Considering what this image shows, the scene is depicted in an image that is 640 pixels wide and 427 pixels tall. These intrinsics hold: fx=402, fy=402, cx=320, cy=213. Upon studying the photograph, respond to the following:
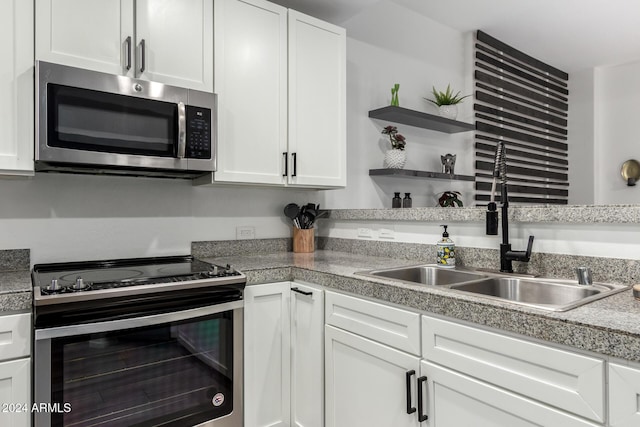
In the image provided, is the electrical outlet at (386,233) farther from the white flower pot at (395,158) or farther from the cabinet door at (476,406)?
the cabinet door at (476,406)

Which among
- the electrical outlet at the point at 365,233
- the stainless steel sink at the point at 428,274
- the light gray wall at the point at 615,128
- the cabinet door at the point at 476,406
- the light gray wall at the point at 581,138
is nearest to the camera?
the cabinet door at the point at 476,406

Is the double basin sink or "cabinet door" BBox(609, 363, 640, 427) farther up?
the double basin sink

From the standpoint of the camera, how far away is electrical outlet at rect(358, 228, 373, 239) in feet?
7.51

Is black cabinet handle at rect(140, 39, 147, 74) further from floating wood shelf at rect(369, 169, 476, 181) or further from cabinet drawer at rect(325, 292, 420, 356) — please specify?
floating wood shelf at rect(369, 169, 476, 181)

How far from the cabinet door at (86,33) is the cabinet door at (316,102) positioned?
Answer: 824 mm

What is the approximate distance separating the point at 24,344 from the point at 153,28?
4.38ft

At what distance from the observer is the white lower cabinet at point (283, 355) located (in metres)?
1.73

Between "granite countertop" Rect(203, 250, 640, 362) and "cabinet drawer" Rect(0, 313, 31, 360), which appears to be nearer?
"granite countertop" Rect(203, 250, 640, 362)

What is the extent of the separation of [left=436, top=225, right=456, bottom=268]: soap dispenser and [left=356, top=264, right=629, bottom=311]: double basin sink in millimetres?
34

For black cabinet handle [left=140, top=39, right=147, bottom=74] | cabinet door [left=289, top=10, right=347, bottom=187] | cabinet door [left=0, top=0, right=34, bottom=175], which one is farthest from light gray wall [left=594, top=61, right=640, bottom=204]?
cabinet door [left=0, top=0, right=34, bottom=175]

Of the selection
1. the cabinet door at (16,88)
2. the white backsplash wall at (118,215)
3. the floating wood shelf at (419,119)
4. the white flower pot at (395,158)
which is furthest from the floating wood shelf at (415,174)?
the cabinet door at (16,88)

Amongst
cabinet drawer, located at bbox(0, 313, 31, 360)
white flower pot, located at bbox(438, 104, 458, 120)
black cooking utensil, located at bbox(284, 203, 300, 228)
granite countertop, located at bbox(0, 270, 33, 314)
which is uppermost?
white flower pot, located at bbox(438, 104, 458, 120)

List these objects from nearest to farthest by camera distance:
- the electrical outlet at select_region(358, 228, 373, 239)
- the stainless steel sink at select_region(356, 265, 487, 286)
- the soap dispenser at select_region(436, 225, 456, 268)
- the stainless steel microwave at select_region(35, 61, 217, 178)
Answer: the stainless steel microwave at select_region(35, 61, 217, 178) < the stainless steel sink at select_region(356, 265, 487, 286) < the soap dispenser at select_region(436, 225, 456, 268) < the electrical outlet at select_region(358, 228, 373, 239)

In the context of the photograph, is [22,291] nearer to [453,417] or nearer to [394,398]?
[394,398]
